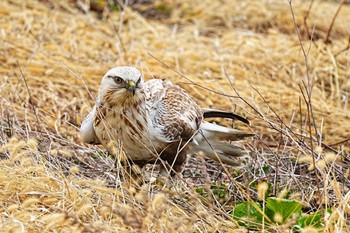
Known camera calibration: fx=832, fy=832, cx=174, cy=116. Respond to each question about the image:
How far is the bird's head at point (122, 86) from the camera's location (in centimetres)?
424

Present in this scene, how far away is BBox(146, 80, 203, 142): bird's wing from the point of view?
4.52 metres

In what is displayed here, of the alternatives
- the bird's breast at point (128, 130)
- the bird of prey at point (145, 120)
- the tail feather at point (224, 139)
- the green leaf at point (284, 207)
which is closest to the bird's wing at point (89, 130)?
the bird of prey at point (145, 120)

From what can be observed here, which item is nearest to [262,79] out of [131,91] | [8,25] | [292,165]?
[292,165]

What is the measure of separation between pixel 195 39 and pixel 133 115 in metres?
3.97

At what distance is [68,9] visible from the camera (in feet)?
27.9

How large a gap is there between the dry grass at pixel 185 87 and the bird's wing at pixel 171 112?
0.13 metres

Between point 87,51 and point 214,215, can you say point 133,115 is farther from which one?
point 87,51

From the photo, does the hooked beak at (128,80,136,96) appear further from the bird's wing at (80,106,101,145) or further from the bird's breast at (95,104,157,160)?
the bird's wing at (80,106,101,145)

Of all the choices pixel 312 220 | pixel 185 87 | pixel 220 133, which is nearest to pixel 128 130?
A: pixel 220 133

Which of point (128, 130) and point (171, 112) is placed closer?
point (128, 130)

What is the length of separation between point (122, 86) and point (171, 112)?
0.48 meters

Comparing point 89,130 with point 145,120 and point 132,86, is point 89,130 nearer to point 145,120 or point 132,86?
point 145,120

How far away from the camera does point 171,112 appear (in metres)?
4.66

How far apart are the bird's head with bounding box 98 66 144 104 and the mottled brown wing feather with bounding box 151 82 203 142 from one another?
9.8 inches
